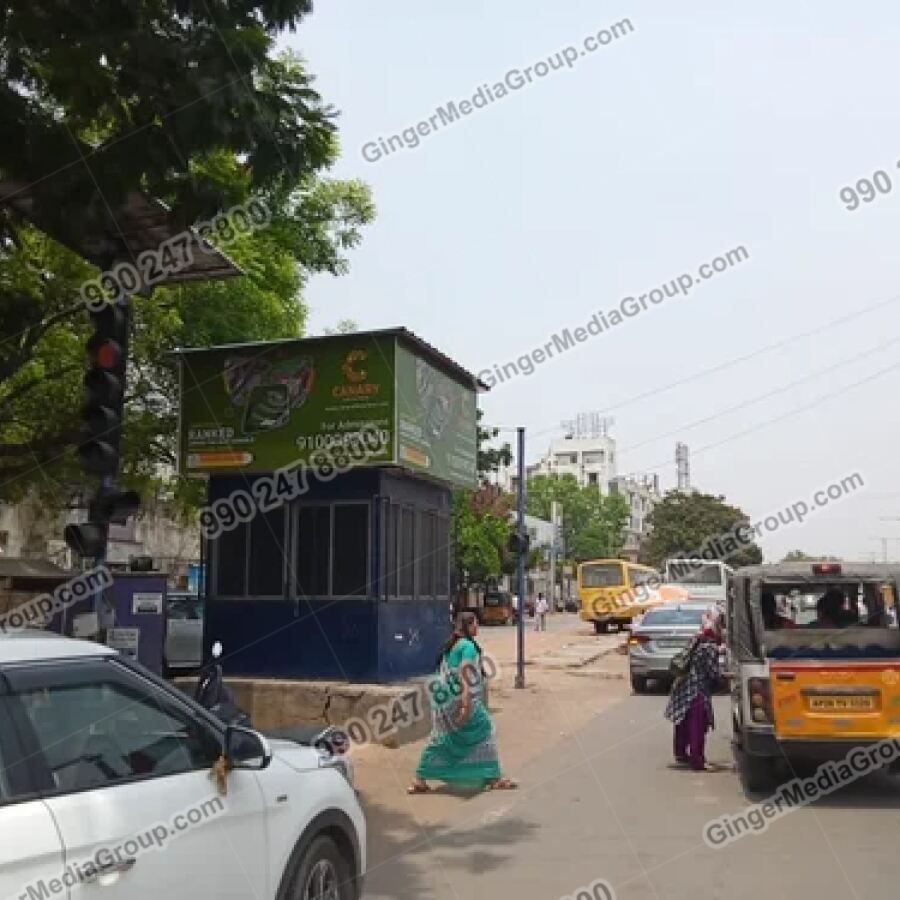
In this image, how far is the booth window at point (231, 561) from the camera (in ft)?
43.2

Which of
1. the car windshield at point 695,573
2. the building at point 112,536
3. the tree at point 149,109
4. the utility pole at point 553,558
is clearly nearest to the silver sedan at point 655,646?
the building at point 112,536

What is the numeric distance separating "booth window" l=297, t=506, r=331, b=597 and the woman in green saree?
3.28m

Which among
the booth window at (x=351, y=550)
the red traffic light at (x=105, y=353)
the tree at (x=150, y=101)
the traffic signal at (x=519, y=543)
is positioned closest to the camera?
the tree at (x=150, y=101)

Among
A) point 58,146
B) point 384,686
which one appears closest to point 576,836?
point 384,686

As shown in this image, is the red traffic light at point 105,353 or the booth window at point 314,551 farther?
the booth window at point 314,551

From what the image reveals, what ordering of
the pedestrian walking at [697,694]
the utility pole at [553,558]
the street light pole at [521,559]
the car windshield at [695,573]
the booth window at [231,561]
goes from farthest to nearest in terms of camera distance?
the utility pole at [553,558]
the car windshield at [695,573]
the street light pole at [521,559]
the booth window at [231,561]
the pedestrian walking at [697,694]

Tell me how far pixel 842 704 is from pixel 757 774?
1.08m

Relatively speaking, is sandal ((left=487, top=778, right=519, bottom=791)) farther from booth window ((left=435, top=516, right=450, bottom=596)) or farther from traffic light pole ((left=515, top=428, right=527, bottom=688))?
traffic light pole ((left=515, top=428, right=527, bottom=688))

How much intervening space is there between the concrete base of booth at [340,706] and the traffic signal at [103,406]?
4.74 metres

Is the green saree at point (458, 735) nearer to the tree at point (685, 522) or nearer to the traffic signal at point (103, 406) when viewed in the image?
the traffic signal at point (103, 406)

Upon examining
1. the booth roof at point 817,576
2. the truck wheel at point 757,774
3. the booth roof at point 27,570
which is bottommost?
the truck wheel at point 757,774

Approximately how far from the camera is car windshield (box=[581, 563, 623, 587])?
43094 millimetres

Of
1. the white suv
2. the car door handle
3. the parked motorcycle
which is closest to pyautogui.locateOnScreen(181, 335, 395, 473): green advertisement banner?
the parked motorcycle

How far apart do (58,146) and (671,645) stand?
13.9m
